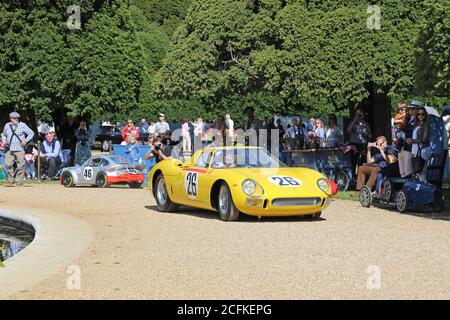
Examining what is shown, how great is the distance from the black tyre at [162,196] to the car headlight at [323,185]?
10.4 feet

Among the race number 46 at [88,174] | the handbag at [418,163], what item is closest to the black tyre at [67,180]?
the race number 46 at [88,174]

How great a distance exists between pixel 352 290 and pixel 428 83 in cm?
871

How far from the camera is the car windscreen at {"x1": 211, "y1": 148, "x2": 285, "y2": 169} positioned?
15883mm

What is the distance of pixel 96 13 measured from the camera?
98.4 ft

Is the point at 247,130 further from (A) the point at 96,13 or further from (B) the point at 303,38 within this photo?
(A) the point at 96,13

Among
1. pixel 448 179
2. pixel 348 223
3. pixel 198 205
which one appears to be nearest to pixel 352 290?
pixel 348 223

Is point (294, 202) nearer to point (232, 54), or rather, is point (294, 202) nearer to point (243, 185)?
point (243, 185)

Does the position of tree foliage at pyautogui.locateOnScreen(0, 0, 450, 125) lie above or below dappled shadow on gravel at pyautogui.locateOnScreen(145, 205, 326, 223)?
above

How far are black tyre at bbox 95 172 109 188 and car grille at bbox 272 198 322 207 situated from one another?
33.4 ft

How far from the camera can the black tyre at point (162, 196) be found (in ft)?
56.0

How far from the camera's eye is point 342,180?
21.8 m

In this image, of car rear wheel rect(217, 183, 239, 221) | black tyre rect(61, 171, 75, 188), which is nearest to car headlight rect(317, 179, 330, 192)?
car rear wheel rect(217, 183, 239, 221)

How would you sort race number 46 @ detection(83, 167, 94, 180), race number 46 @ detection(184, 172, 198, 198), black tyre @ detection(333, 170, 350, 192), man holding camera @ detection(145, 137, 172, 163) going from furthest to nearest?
race number 46 @ detection(83, 167, 94, 180) → man holding camera @ detection(145, 137, 172, 163) → black tyre @ detection(333, 170, 350, 192) → race number 46 @ detection(184, 172, 198, 198)

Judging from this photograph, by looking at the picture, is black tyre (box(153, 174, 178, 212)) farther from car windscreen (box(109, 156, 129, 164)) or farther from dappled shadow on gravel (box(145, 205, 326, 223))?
car windscreen (box(109, 156, 129, 164))
